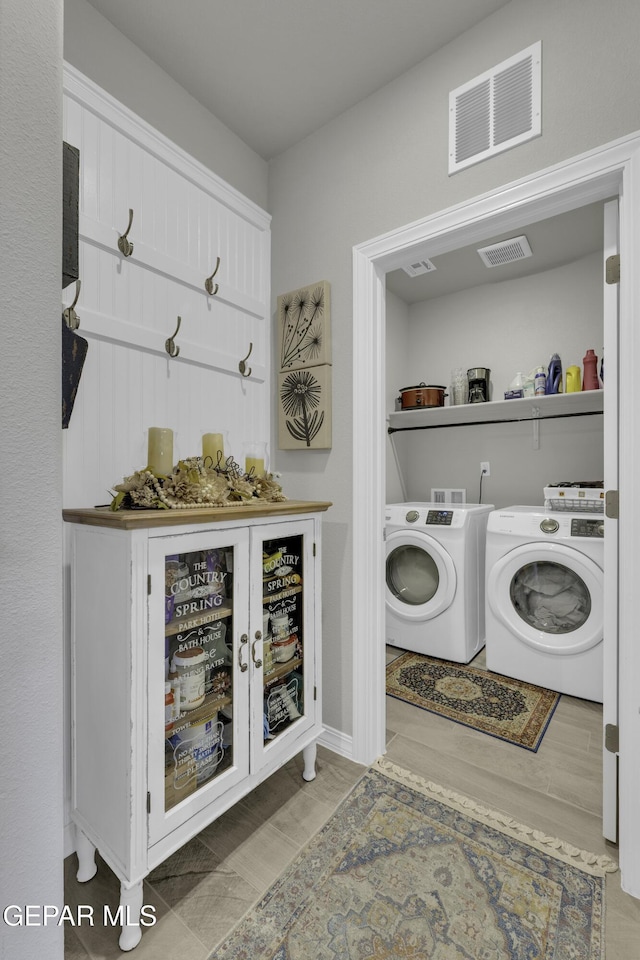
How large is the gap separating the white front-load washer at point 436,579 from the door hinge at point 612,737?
125cm

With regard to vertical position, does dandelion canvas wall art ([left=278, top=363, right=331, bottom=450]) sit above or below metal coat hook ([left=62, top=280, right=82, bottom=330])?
below

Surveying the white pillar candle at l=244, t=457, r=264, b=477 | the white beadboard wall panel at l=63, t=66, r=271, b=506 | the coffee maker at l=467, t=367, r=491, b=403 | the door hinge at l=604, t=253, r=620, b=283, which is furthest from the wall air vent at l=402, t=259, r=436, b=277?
the white pillar candle at l=244, t=457, r=264, b=477

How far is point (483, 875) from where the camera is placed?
1.26m

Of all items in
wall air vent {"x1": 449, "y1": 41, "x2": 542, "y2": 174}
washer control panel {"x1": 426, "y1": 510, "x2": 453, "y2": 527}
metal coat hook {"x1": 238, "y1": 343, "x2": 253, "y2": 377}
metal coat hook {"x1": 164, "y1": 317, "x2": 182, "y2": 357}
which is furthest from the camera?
washer control panel {"x1": 426, "y1": 510, "x2": 453, "y2": 527}

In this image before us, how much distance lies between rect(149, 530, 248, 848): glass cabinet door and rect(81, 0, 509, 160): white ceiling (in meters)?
1.76

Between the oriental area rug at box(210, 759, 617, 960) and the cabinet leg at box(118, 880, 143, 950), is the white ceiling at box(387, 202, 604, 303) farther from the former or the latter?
the cabinet leg at box(118, 880, 143, 950)

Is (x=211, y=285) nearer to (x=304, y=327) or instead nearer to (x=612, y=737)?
(x=304, y=327)

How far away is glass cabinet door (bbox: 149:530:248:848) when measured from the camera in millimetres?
1138

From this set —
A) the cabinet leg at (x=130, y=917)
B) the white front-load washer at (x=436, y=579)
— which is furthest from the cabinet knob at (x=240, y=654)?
the white front-load washer at (x=436, y=579)

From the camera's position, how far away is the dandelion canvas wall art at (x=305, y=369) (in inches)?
73.4

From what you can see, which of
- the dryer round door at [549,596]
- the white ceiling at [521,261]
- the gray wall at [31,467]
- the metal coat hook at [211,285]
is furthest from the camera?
the white ceiling at [521,261]

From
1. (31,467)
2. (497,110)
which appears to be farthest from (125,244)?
(497,110)

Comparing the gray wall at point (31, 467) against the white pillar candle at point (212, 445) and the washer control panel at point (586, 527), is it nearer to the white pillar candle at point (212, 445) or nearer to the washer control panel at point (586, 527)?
the white pillar candle at point (212, 445)

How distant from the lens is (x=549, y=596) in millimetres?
2375
